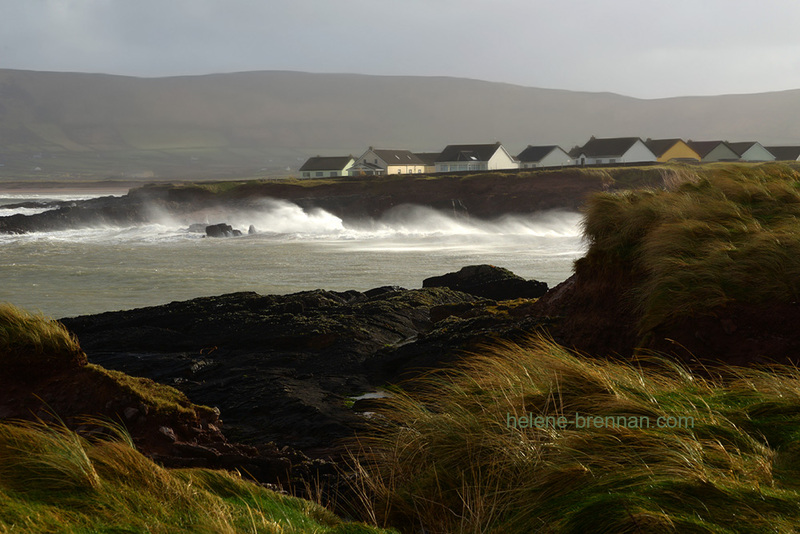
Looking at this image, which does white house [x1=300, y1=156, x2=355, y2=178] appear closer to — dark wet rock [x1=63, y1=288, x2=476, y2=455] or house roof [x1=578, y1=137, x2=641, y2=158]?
house roof [x1=578, y1=137, x2=641, y2=158]

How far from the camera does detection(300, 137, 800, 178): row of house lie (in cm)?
8862

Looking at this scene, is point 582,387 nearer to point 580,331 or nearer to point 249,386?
point 580,331

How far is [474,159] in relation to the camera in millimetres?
98500

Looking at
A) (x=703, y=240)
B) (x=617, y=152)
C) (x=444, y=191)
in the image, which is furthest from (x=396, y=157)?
(x=703, y=240)

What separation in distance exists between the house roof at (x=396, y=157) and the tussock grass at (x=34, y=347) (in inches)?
3871

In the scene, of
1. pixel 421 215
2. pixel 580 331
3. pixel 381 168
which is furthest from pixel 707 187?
pixel 381 168

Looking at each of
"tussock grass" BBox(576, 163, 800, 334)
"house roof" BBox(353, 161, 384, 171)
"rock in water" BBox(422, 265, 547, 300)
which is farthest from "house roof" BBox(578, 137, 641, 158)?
"tussock grass" BBox(576, 163, 800, 334)

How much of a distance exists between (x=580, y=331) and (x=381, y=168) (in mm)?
95879

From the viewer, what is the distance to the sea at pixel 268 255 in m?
25.1

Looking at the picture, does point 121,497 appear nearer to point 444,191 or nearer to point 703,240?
point 703,240

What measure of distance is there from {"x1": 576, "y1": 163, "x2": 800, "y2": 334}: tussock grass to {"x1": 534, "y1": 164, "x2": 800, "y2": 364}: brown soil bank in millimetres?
12

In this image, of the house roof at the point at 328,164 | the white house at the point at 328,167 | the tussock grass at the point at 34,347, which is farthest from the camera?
the house roof at the point at 328,164

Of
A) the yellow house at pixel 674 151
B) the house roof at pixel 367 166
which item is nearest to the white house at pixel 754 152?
the yellow house at pixel 674 151

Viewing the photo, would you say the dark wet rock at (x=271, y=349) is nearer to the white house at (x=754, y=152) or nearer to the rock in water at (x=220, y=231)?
the rock in water at (x=220, y=231)
